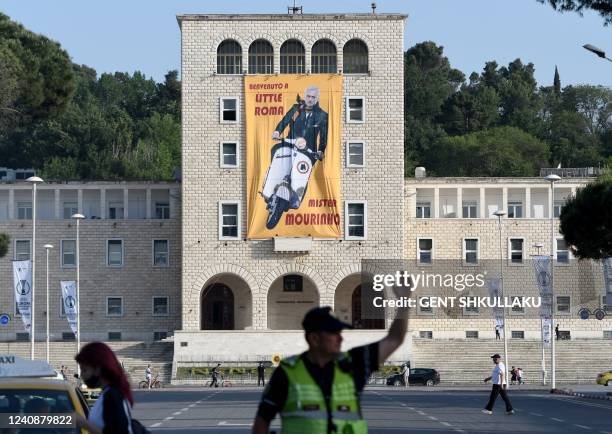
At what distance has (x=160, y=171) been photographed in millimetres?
107688

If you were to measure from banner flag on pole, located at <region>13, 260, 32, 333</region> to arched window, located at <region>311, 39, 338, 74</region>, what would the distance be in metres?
17.5

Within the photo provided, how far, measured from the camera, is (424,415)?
33.7m

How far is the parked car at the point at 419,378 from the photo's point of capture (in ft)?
213

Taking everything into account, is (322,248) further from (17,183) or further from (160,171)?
(160,171)

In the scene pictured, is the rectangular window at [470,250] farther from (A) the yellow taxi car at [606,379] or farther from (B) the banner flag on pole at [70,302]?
(B) the banner flag on pole at [70,302]

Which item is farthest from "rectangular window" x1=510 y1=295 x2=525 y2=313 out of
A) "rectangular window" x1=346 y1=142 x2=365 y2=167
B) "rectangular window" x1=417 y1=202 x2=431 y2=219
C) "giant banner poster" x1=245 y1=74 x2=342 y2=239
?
"rectangular window" x1=346 y1=142 x2=365 y2=167

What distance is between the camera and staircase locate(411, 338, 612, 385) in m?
Answer: 68.1

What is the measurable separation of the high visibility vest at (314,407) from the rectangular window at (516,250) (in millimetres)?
67454

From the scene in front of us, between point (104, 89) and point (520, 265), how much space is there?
200 feet

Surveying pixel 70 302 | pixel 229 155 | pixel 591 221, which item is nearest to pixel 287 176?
pixel 229 155

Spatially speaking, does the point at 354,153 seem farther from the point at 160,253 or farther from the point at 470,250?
the point at 160,253

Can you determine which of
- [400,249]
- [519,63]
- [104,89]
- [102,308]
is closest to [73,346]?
[102,308]

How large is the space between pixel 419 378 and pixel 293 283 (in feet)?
34.1

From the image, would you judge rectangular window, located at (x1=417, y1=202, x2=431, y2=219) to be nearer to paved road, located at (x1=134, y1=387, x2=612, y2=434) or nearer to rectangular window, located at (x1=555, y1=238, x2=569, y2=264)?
rectangular window, located at (x1=555, y1=238, x2=569, y2=264)
